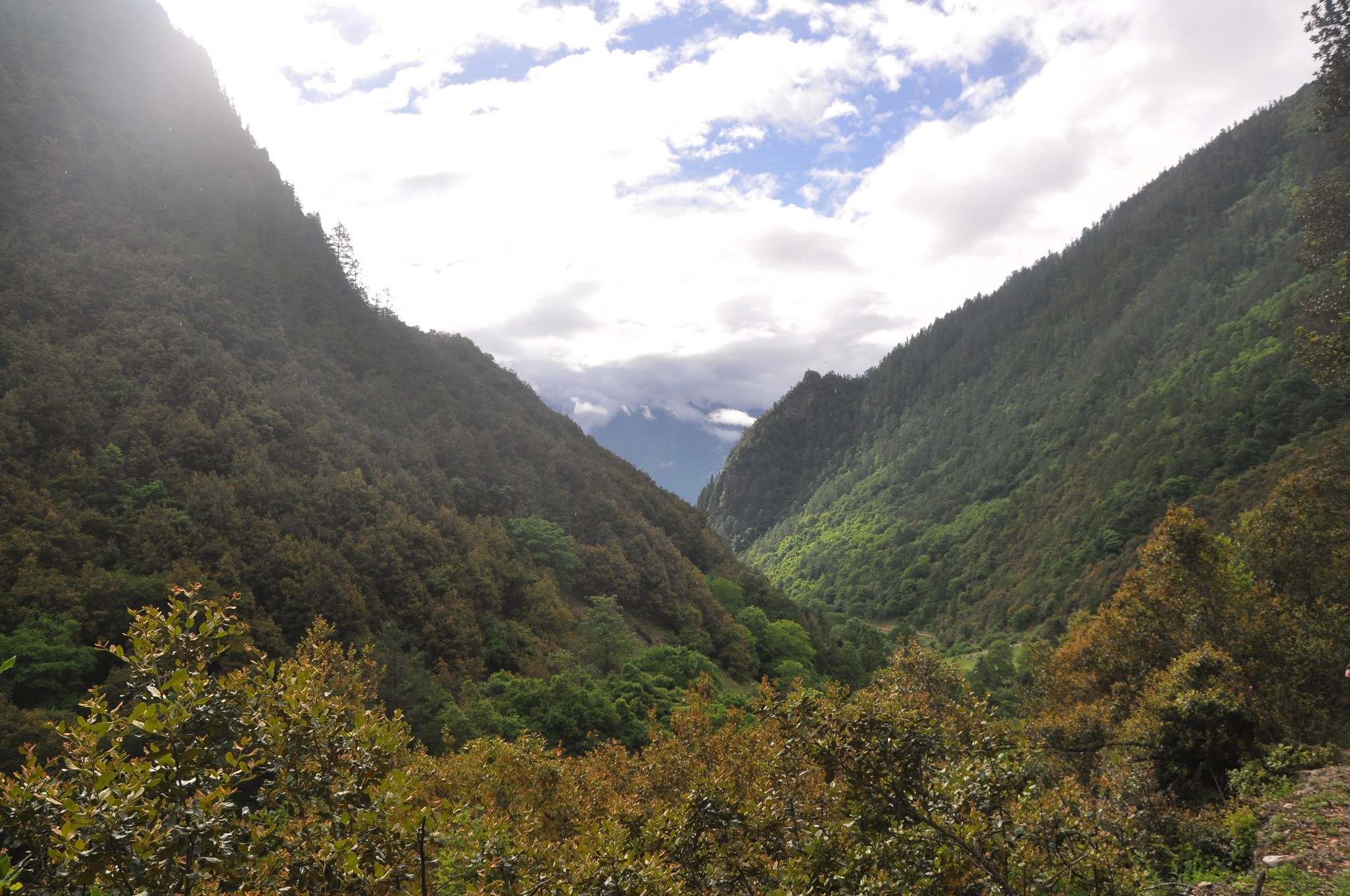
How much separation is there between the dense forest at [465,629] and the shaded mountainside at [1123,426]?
7.23 feet

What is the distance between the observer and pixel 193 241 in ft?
179

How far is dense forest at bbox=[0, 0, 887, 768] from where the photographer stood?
30531 millimetres

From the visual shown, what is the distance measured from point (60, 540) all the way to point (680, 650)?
109 feet

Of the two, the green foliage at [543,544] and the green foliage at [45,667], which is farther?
the green foliage at [543,544]

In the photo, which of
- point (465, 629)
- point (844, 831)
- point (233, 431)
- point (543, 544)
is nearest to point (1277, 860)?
point (844, 831)

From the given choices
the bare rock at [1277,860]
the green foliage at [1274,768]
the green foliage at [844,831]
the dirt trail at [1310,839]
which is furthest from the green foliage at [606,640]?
the bare rock at [1277,860]

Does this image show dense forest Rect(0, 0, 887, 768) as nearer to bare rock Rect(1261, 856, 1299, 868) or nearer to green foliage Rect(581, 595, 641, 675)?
green foliage Rect(581, 595, 641, 675)

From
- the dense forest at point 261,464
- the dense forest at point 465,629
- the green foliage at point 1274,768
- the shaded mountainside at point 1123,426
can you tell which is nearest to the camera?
the dense forest at point 465,629

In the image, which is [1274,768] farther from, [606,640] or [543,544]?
[543,544]

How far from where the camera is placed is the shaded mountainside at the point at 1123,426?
98.2 meters

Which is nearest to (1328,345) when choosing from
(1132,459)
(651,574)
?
(651,574)

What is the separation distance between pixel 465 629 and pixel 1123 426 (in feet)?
458

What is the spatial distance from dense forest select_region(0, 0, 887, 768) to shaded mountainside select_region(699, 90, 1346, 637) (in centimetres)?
6124

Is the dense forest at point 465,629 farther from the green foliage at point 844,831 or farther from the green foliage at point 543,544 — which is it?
the green foliage at point 543,544
